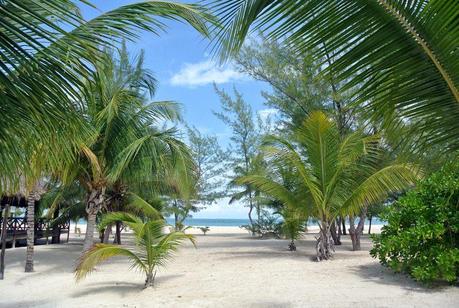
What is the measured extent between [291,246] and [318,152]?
4784mm

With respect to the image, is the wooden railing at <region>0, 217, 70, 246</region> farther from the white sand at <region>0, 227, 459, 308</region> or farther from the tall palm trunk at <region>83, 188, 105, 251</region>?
the tall palm trunk at <region>83, 188, 105, 251</region>

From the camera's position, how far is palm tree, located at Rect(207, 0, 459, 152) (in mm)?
2010

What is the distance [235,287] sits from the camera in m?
8.62

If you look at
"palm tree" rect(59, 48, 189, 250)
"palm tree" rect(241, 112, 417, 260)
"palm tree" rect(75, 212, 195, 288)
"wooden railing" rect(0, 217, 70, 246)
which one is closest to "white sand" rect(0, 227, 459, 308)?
"palm tree" rect(75, 212, 195, 288)

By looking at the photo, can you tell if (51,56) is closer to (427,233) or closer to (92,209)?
(427,233)

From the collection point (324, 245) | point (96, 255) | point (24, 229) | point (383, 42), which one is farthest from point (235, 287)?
point (24, 229)

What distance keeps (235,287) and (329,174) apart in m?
4.32

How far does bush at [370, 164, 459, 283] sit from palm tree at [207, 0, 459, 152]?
599cm

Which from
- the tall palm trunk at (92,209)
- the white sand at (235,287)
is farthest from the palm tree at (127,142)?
the white sand at (235,287)

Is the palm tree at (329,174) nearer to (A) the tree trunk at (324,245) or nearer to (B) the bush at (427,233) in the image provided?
(A) the tree trunk at (324,245)

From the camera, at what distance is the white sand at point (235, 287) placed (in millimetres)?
7441

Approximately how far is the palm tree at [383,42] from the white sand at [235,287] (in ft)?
17.9

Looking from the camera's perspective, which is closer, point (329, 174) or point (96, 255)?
point (96, 255)

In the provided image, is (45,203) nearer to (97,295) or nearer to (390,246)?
(97,295)
